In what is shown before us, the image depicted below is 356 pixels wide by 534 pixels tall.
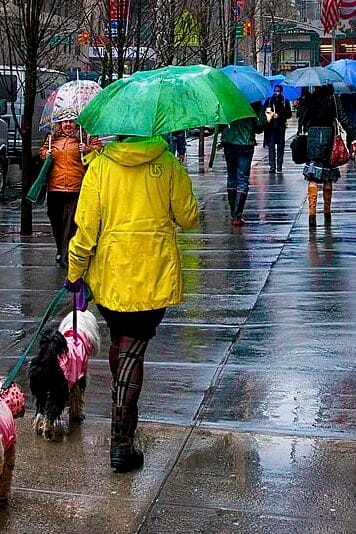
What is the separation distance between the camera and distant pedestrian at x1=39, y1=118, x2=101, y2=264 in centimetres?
1059

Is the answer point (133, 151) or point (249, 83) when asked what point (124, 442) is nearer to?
point (133, 151)

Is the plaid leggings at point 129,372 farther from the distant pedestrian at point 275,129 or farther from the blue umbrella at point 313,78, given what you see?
the distant pedestrian at point 275,129

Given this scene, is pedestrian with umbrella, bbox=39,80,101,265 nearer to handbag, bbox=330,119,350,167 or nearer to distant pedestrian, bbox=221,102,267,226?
distant pedestrian, bbox=221,102,267,226

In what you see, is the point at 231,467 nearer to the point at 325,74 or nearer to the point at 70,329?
the point at 70,329

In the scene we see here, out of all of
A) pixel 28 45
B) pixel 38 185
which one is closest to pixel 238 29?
pixel 28 45

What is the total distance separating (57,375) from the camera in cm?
555

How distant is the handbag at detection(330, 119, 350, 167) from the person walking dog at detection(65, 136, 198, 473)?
823 cm

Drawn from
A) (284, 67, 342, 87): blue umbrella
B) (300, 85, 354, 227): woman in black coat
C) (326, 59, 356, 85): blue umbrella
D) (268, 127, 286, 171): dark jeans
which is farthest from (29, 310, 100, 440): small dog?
(268, 127, 286, 171): dark jeans

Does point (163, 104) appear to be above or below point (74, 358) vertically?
above

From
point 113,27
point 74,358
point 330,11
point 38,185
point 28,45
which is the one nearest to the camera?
point 74,358

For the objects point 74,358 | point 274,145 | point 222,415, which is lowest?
point 222,415

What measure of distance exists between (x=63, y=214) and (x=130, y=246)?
6059 millimetres

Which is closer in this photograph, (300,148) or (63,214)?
(63,214)

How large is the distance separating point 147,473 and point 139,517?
0.55 meters
